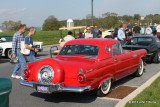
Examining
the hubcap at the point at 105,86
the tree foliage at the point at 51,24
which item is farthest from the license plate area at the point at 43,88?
the tree foliage at the point at 51,24

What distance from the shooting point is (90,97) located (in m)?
6.35

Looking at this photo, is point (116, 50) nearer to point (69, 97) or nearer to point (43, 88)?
point (69, 97)

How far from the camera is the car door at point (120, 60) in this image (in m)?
6.87

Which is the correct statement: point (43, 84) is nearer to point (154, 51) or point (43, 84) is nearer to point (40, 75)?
point (40, 75)

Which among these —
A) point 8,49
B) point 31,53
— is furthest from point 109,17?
point 31,53

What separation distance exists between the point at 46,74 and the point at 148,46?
677 cm

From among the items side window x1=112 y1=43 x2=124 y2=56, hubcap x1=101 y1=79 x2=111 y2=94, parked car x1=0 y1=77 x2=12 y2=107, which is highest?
side window x1=112 y1=43 x2=124 y2=56

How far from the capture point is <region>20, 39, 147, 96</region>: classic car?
5.57 metres

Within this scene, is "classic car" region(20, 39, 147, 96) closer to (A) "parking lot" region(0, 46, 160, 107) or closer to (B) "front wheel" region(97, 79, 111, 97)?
(B) "front wheel" region(97, 79, 111, 97)

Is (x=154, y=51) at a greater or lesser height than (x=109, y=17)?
lesser

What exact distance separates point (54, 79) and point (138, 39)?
7384mm

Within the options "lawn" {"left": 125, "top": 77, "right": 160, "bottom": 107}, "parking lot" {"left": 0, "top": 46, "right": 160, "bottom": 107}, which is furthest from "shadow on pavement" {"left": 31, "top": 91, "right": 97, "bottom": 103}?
"lawn" {"left": 125, "top": 77, "right": 160, "bottom": 107}

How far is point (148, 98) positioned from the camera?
5684 millimetres

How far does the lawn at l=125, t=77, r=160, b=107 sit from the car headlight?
1.74m
